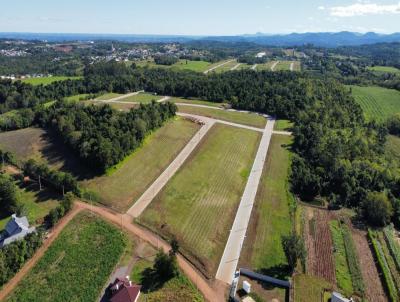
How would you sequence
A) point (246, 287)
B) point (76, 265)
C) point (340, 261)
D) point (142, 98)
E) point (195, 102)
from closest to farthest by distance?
point (246, 287) → point (76, 265) → point (340, 261) → point (195, 102) → point (142, 98)

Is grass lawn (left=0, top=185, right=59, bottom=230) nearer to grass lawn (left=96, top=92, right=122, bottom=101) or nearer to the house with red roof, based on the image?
the house with red roof

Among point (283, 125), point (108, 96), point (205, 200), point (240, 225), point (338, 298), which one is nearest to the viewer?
point (338, 298)

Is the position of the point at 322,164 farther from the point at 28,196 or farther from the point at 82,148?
the point at 28,196

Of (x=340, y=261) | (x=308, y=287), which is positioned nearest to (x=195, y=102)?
(x=340, y=261)

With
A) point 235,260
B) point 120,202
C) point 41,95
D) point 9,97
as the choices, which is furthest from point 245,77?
point 235,260

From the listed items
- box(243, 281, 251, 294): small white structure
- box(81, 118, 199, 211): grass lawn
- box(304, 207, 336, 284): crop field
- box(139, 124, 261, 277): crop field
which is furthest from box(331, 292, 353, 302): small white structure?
box(81, 118, 199, 211): grass lawn

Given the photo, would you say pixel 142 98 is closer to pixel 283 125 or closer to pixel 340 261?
pixel 283 125

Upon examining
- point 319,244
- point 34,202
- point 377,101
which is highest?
point 319,244

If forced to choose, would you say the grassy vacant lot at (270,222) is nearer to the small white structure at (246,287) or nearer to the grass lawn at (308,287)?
the grass lawn at (308,287)
